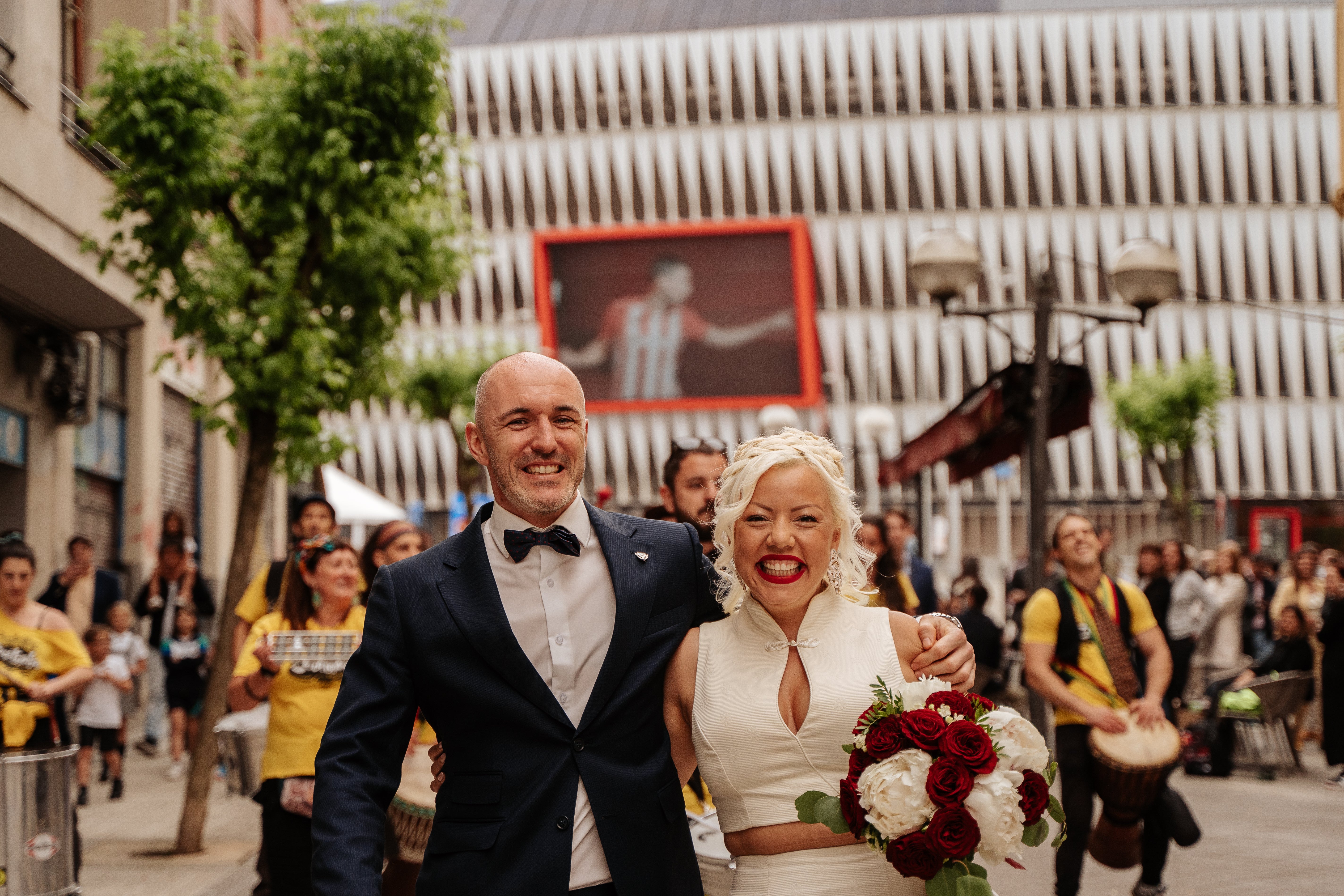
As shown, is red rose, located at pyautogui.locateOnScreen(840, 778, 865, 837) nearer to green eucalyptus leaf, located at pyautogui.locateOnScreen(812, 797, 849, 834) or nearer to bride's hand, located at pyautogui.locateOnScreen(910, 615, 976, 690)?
green eucalyptus leaf, located at pyautogui.locateOnScreen(812, 797, 849, 834)

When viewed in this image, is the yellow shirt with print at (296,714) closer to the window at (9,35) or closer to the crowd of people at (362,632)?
the crowd of people at (362,632)

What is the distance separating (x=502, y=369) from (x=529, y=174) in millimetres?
60480

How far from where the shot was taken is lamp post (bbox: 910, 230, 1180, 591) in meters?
12.9

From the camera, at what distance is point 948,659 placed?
352 centimetres

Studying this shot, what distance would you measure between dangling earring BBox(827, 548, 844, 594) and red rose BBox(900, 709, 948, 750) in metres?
0.56

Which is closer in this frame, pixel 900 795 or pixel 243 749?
pixel 900 795

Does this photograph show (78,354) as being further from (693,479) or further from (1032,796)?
(1032,796)

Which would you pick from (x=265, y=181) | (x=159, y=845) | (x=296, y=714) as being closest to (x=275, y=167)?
(x=265, y=181)

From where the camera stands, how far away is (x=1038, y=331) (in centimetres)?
1280

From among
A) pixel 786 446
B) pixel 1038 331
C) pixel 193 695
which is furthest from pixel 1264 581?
pixel 786 446

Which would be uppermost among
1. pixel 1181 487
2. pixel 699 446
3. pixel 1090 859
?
pixel 1181 487

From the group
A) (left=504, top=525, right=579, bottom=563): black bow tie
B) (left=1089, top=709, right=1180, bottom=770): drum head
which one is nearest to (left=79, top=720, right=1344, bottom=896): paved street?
(left=1089, top=709, right=1180, bottom=770): drum head

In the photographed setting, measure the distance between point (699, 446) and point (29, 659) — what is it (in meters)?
3.56

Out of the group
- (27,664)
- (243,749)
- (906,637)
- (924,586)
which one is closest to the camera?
(906,637)
